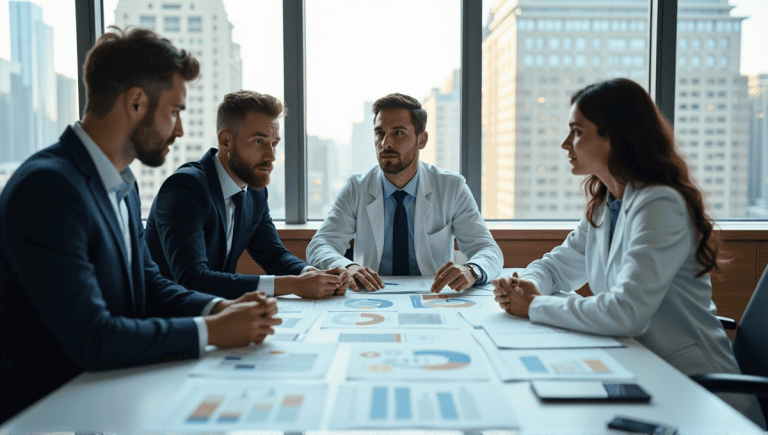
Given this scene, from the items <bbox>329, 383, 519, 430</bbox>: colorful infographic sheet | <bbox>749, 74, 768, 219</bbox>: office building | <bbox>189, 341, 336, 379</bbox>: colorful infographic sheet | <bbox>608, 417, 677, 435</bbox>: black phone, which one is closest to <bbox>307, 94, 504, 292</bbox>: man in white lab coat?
<bbox>189, 341, 336, 379</bbox>: colorful infographic sheet

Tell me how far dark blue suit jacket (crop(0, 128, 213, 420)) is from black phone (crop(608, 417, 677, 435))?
0.82 metres

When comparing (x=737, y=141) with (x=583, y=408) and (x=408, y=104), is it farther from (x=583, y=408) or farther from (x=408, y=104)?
(x=583, y=408)

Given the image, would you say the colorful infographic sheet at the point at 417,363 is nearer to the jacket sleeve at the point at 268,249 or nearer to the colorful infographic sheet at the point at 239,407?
the colorful infographic sheet at the point at 239,407

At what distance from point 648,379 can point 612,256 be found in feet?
1.92

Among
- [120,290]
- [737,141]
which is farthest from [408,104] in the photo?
[737,141]

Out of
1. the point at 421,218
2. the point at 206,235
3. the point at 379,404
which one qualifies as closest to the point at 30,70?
the point at 206,235

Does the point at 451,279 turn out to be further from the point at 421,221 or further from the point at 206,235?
the point at 206,235

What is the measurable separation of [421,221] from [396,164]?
31cm

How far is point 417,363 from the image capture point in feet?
3.54

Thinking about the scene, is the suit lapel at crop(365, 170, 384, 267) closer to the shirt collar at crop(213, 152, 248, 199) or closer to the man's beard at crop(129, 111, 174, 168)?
the shirt collar at crop(213, 152, 248, 199)

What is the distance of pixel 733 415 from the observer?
0.83 metres

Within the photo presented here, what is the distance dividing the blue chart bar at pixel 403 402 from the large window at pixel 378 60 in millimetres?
2669

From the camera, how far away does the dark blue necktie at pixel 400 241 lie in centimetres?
255

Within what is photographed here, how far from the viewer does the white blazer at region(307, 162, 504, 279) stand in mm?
2520
